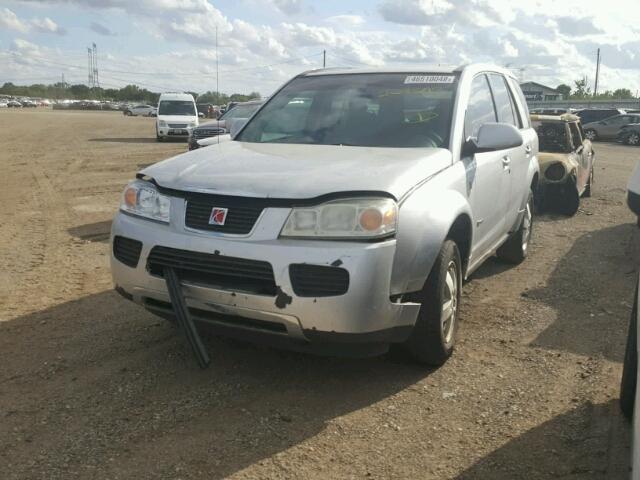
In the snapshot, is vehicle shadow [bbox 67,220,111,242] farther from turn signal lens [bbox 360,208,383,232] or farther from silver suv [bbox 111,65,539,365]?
turn signal lens [bbox 360,208,383,232]

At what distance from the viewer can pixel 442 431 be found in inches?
127


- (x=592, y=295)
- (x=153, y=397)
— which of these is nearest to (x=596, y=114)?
(x=592, y=295)

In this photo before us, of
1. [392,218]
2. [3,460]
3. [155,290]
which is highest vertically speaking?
[392,218]

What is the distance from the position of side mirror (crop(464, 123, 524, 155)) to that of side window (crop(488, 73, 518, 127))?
1288mm

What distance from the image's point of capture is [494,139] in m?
4.19

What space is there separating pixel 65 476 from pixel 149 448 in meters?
0.38

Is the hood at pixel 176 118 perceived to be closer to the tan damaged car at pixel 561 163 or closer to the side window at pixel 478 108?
the tan damaged car at pixel 561 163

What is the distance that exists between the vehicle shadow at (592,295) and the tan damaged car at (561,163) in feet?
5.04

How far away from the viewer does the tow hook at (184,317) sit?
3.38m

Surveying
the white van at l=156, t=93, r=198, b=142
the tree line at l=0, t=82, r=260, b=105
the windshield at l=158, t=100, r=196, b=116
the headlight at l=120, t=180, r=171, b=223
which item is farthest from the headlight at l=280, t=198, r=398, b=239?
the tree line at l=0, t=82, r=260, b=105

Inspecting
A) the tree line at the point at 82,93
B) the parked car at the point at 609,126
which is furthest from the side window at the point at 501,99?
the tree line at the point at 82,93

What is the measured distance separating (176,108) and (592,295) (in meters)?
23.6

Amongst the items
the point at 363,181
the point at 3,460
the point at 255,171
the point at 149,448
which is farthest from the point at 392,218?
the point at 3,460

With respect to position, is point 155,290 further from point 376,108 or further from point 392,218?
point 376,108
